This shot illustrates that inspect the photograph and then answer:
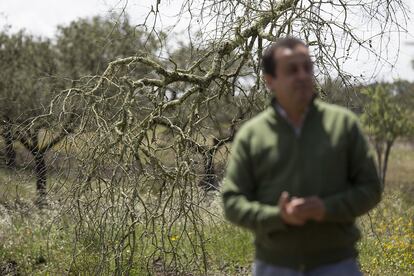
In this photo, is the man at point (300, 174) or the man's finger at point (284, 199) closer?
the man's finger at point (284, 199)

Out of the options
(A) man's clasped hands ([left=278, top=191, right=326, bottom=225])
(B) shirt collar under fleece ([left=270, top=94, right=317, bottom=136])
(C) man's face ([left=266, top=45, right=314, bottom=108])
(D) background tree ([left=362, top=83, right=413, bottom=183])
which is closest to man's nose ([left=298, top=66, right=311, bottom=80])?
(C) man's face ([left=266, top=45, right=314, bottom=108])

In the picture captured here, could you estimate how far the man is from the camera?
2.80 metres

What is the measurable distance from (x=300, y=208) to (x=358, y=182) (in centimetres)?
32

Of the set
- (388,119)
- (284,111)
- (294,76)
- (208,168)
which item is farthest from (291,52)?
(388,119)

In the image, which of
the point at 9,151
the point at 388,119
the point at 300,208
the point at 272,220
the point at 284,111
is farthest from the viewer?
the point at 388,119

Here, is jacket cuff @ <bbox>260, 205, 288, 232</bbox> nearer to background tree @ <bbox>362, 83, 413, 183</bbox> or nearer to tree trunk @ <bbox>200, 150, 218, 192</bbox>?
tree trunk @ <bbox>200, 150, 218, 192</bbox>

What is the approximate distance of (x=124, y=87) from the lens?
656 centimetres

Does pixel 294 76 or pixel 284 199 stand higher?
pixel 294 76

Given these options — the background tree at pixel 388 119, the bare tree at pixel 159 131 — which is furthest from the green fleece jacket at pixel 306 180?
the background tree at pixel 388 119

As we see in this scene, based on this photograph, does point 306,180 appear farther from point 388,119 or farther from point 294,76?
point 388,119

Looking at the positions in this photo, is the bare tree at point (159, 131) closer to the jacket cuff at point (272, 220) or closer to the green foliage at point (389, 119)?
the jacket cuff at point (272, 220)

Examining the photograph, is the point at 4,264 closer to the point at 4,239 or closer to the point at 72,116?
the point at 4,239

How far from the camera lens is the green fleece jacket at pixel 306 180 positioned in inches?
110

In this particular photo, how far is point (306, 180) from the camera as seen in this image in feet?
9.20
